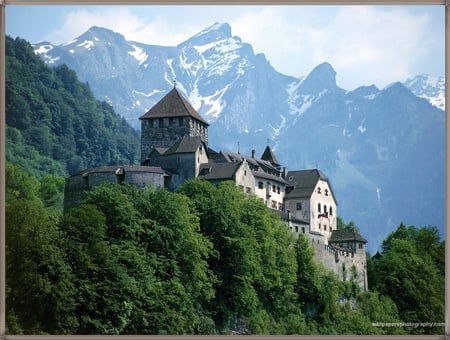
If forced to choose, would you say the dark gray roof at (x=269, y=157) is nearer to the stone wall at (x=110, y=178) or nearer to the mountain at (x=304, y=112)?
the stone wall at (x=110, y=178)

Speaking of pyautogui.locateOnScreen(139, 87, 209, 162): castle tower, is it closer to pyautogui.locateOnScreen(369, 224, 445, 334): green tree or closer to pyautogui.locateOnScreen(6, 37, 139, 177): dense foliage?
pyautogui.locateOnScreen(369, 224, 445, 334): green tree

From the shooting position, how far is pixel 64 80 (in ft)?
444

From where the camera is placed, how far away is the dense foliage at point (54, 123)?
111250mm

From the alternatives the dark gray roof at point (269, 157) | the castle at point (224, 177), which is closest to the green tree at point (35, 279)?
the castle at point (224, 177)

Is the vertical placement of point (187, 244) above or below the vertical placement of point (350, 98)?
below

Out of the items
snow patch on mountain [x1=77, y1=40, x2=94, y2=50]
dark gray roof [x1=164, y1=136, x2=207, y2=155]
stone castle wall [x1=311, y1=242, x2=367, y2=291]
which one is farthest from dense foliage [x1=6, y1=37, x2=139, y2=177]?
stone castle wall [x1=311, y1=242, x2=367, y2=291]

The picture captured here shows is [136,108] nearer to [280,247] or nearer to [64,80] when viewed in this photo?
[64,80]

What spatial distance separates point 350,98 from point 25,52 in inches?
2206

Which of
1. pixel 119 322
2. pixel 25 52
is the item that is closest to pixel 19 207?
pixel 119 322

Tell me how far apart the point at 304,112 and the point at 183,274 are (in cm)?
11151

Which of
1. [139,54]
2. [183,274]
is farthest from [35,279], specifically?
[139,54]

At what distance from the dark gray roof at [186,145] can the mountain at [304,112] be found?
69.2m

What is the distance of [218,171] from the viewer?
6406cm

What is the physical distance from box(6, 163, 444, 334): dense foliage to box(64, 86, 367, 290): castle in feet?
8.52
